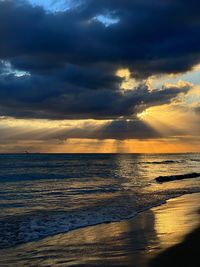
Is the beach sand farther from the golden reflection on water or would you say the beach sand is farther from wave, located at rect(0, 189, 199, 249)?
wave, located at rect(0, 189, 199, 249)

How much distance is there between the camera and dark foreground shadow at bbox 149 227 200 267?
11445 millimetres

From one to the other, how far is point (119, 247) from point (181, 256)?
2614 millimetres

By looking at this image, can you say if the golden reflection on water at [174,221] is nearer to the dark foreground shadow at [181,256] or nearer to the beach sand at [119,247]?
the beach sand at [119,247]

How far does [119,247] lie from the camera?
1425cm

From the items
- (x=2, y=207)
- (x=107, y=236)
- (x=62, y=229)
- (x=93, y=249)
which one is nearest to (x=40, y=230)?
(x=62, y=229)

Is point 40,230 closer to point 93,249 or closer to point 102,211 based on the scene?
point 93,249

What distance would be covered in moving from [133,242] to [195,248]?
2.47 meters

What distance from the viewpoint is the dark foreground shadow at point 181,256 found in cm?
1145

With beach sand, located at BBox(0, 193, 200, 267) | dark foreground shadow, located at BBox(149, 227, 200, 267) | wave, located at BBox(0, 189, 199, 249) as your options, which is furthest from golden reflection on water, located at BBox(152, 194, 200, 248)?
wave, located at BBox(0, 189, 199, 249)

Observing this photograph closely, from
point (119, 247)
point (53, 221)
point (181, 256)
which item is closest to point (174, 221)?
point (53, 221)

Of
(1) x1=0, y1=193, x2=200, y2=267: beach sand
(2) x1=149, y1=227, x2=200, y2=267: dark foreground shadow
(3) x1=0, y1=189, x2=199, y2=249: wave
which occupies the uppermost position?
(2) x1=149, y1=227, x2=200, y2=267: dark foreground shadow

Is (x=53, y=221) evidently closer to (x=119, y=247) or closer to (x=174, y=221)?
(x=174, y=221)

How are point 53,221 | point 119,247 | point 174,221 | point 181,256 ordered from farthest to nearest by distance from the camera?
point 53,221 < point 174,221 < point 119,247 < point 181,256

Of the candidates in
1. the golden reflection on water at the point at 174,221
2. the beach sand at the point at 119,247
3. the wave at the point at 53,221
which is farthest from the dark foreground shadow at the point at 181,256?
the wave at the point at 53,221
